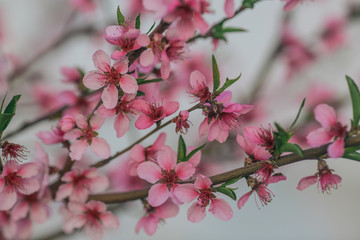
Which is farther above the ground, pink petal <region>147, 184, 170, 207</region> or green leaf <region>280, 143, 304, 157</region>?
pink petal <region>147, 184, 170, 207</region>

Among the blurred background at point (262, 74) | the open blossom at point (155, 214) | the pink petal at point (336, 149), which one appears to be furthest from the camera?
the blurred background at point (262, 74)

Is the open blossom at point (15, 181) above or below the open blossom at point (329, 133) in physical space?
above

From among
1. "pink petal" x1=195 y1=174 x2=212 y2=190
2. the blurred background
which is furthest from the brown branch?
the blurred background

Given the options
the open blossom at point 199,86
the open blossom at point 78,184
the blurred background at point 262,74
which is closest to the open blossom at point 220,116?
the open blossom at point 199,86

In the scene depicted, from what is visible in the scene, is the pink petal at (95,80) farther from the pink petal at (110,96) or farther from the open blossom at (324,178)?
the open blossom at (324,178)

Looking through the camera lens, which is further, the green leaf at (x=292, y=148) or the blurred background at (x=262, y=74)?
the blurred background at (x=262, y=74)

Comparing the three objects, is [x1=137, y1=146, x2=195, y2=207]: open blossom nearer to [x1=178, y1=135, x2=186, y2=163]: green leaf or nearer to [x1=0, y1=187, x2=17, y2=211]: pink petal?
[x1=178, y1=135, x2=186, y2=163]: green leaf

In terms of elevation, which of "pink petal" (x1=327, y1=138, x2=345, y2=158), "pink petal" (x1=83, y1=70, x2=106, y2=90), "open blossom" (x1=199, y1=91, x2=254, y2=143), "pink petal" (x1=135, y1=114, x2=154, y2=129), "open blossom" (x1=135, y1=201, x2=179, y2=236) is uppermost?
"pink petal" (x1=83, y1=70, x2=106, y2=90)
